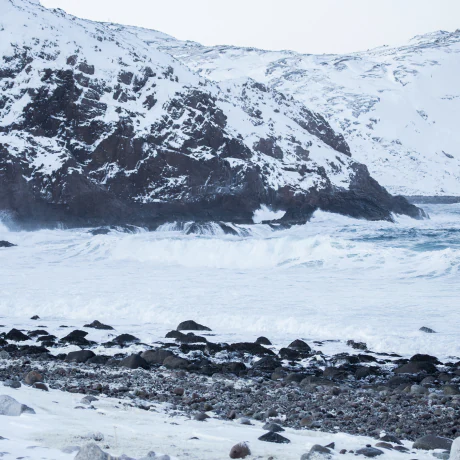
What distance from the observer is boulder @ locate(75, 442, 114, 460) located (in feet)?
14.9

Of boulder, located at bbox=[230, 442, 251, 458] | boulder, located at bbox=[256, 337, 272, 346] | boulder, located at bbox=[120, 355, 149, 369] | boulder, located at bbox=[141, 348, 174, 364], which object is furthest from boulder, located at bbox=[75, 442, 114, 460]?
boulder, located at bbox=[256, 337, 272, 346]

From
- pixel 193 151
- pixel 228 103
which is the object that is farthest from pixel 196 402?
pixel 228 103

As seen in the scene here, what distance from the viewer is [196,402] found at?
877cm

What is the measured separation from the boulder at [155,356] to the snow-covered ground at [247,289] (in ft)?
8.39

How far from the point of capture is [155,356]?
12289 mm

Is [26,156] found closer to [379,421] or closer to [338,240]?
[338,240]

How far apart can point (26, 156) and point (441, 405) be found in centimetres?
4271

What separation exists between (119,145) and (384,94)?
104527 millimetres

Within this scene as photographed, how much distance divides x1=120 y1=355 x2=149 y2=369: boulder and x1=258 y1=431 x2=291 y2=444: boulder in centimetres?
552

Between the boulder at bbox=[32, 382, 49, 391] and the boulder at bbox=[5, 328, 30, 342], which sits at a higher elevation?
the boulder at bbox=[32, 382, 49, 391]

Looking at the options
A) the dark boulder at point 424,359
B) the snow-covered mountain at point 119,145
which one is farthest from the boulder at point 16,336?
the snow-covered mountain at point 119,145

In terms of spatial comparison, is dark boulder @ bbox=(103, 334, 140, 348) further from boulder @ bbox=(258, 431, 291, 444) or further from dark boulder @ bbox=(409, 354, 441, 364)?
boulder @ bbox=(258, 431, 291, 444)

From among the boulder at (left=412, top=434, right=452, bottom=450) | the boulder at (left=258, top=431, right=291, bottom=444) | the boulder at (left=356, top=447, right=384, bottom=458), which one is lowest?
the boulder at (left=412, top=434, right=452, bottom=450)

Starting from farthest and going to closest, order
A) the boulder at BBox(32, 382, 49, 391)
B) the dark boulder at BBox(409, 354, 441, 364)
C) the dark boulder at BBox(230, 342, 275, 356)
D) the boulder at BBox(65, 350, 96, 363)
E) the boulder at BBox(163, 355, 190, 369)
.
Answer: the dark boulder at BBox(230, 342, 275, 356) < the dark boulder at BBox(409, 354, 441, 364) < the boulder at BBox(65, 350, 96, 363) < the boulder at BBox(163, 355, 190, 369) < the boulder at BBox(32, 382, 49, 391)
